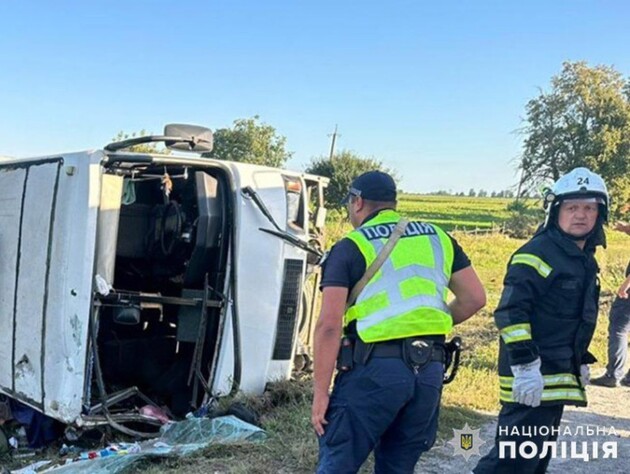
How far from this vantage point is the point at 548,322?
303cm

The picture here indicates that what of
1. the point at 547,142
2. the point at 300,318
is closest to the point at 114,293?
the point at 300,318

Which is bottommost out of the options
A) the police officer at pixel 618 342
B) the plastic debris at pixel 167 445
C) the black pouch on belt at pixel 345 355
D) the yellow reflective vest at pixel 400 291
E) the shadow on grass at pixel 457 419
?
the plastic debris at pixel 167 445

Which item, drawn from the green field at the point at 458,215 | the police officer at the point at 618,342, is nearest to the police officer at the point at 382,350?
the police officer at the point at 618,342

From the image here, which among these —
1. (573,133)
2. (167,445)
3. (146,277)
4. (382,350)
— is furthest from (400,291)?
(573,133)

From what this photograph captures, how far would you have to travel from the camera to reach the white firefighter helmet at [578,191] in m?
3.09

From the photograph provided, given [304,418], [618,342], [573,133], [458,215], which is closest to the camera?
[304,418]

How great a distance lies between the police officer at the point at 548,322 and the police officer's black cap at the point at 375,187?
2.21 ft

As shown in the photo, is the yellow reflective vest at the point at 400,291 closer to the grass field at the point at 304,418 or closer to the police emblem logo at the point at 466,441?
the grass field at the point at 304,418

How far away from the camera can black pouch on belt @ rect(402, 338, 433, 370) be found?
2646mm

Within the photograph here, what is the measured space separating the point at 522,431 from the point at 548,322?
0.50m

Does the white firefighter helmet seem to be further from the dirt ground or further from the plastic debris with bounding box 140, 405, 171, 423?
the plastic debris with bounding box 140, 405, 171, 423

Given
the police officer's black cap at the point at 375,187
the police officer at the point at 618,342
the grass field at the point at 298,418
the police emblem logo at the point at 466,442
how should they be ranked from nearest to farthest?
1. the police officer's black cap at the point at 375,187
2. the grass field at the point at 298,418
3. the police emblem logo at the point at 466,442
4. the police officer at the point at 618,342

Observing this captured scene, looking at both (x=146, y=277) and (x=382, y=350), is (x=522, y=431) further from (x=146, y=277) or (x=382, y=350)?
(x=146, y=277)

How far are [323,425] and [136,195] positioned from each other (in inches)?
119
